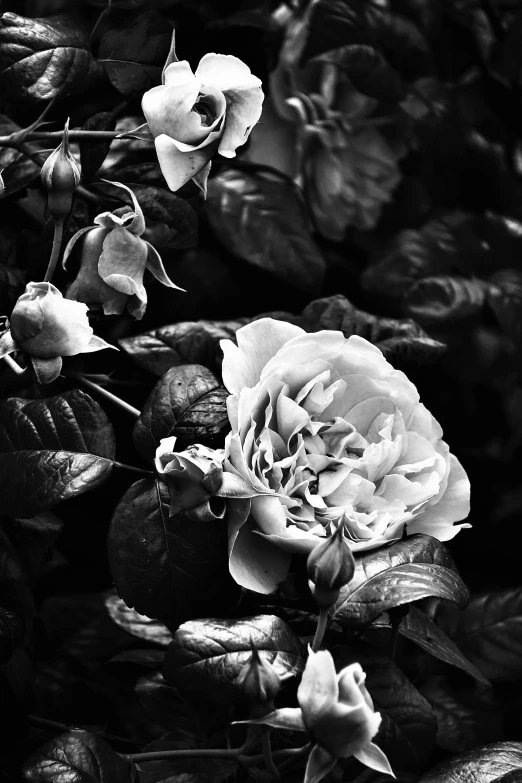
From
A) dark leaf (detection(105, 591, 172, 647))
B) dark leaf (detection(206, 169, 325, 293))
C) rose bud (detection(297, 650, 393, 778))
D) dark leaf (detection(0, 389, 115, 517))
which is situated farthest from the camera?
dark leaf (detection(206, 169, 325, 293))

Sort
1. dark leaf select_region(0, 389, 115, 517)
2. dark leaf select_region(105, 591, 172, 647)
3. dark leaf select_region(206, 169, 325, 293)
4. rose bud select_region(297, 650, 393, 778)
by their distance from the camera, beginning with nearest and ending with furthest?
rose bud select_region(297, 650, 393, 778) → dark leaf select_region(0, 389, 115, 517) → dark leaf select_region(105, 591, 172, 647) → dark leaf select_region(206, 169, 325, 293)

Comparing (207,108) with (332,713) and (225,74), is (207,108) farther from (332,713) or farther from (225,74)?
(332,713)

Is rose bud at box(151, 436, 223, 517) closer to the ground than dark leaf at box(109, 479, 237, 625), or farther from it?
farther from it

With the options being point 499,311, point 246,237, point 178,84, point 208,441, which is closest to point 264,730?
point 208,441

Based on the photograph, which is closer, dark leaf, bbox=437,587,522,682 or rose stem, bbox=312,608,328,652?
rose stem, bbox=312,608,328,652

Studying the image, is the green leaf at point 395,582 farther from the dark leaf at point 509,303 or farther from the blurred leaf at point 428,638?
the dark leaf at point 509,303

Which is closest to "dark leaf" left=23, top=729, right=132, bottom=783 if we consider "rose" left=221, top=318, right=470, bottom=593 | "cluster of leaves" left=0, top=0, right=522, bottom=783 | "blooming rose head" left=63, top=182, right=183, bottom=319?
"cluster of leaves" left=0, top=0, right=522, bottom=783

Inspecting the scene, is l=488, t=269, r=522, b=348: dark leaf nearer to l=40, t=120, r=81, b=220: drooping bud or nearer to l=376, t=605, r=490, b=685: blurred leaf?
l=376, t=605, r=490, b=685: blurred leaf
